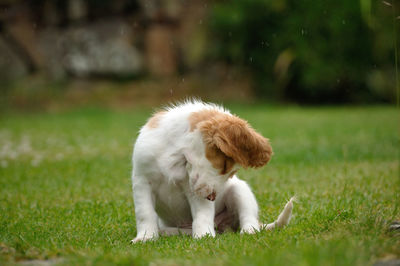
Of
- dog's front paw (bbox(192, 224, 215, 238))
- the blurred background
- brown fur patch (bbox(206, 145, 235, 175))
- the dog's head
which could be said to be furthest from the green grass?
the blurred background

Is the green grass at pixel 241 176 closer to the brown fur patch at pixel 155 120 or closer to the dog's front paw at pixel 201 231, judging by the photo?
the dog's front paw at pixel 201 231

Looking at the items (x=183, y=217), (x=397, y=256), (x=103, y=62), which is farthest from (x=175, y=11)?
(x=397, y=256)

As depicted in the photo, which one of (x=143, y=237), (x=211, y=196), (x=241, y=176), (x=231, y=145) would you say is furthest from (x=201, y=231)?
(x=241, y=176)

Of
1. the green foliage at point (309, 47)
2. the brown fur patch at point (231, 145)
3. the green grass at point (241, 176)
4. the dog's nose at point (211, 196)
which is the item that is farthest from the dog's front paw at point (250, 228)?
the green foliage at point (309, 47)

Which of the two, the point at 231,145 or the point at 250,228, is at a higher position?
the point at 231,145

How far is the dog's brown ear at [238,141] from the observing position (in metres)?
3.50

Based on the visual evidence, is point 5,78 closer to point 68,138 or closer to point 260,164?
point 68,138

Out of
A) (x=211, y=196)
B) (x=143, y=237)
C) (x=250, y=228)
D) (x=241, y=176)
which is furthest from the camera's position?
(x=241, y=176)

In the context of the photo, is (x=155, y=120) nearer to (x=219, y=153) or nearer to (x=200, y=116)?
(x=200, y=116)

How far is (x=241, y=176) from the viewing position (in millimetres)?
6695

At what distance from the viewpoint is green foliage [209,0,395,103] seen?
55.3 ft

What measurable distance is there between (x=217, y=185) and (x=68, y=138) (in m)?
7.76

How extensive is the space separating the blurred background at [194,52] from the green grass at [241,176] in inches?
188

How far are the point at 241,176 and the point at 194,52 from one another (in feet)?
38.9
